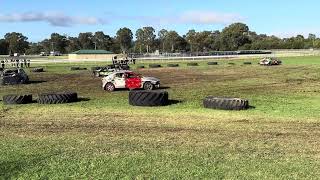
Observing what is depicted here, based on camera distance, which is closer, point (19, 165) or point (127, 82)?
point (19, 165)

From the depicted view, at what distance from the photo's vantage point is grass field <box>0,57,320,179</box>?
8984 millimetres

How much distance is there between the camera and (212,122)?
597 inches

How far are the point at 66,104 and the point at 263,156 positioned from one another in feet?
41.3

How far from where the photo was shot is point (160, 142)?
1183 centimetres

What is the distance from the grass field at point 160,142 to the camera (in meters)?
8.98

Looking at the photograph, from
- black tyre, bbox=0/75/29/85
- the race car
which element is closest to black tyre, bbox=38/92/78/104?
the race car

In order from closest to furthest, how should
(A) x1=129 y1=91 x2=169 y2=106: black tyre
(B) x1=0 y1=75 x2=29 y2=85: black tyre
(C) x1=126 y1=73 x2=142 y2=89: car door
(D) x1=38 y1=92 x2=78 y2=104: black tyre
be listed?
(A) x1=129 y1=91 x2=169 y2=106: black tyre < (D) x1=38 y1=92 x2=78 y2=104: black tyre < (C) x1=126 y1=73 x2=142 y2=89: car door < (B) x1=0 y1=75 x2=29 y2=85: black tyre

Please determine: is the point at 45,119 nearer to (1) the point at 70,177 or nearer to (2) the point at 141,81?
(1) the point at 70,177

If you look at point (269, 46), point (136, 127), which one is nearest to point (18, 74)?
point (136, 127)

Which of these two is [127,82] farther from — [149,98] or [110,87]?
[149,98]

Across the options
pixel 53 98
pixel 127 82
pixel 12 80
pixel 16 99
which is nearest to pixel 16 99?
pixel 16 99

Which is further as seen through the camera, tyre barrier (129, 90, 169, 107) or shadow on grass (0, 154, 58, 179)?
tyre barrier (129, 90, 169, 107)

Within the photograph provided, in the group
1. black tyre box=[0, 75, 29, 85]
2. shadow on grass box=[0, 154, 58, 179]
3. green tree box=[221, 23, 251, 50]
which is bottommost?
black tyre box=[0, 75, 29, 85]

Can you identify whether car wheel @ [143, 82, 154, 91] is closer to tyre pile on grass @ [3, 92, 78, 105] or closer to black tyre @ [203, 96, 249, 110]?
tyre pile on grass @ [3, 92, 78, 105]
